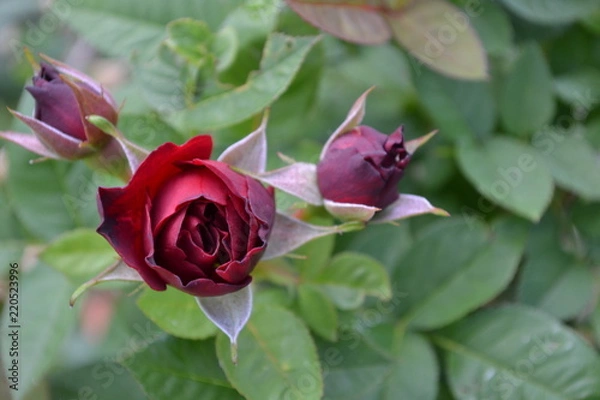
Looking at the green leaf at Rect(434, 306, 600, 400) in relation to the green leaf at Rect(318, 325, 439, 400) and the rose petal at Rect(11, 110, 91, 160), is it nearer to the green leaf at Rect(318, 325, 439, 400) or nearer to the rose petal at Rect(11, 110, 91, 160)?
the green leaf at Rect(318, 325, 439, 400)

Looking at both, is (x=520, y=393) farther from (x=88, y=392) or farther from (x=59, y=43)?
(x=59, y=43)

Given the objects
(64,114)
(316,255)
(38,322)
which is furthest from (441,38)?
(38,322)

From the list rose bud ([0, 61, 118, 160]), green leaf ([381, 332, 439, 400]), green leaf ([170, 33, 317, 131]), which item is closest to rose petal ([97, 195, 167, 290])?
rose bud ([0, 61, 118, 160])

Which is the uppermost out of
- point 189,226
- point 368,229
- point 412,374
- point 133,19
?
point 189,226

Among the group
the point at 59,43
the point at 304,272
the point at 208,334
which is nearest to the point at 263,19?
the point at 304,272

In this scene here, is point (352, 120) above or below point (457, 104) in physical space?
above

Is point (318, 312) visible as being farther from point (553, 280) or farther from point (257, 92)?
point (553, 280)

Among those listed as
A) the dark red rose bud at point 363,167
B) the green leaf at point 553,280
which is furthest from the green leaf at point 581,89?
the dark red rose bud at point 363,167
